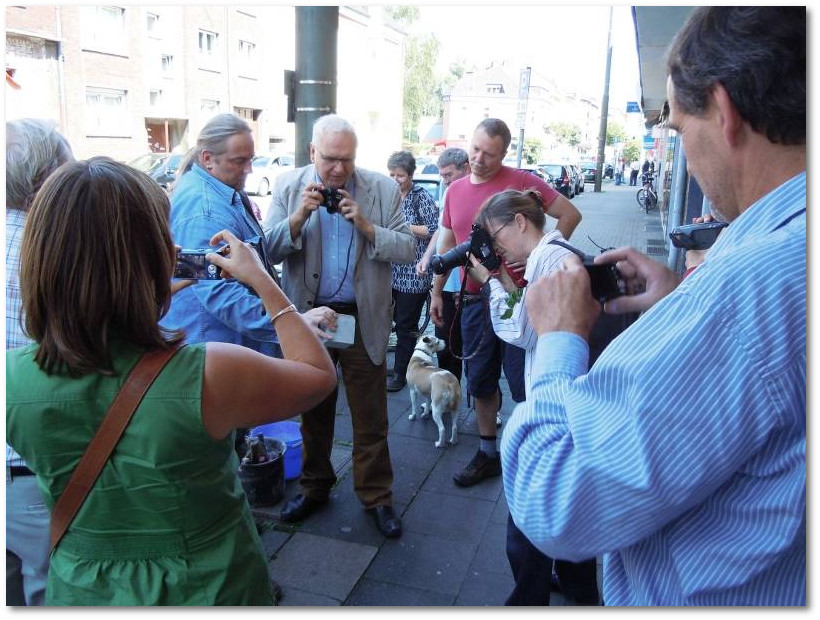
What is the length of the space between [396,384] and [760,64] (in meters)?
5.01

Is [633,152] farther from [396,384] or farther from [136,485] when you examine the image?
[136,485]

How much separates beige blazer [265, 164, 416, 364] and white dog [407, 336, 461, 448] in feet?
4.24

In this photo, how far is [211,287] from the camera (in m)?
2.74

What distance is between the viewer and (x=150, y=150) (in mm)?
28141

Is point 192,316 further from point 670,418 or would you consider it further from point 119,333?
point 670,418

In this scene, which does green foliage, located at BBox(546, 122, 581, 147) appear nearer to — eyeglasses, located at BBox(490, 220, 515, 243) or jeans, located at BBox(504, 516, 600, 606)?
eyeglasses, located at BBox(490, 220, 515, 243)

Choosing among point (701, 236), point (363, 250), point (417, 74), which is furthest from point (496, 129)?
point (417, 74)

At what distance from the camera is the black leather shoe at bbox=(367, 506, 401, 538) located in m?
3.41

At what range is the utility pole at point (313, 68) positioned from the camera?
4285mm

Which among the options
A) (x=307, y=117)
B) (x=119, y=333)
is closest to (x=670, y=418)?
(x=119, y=333)

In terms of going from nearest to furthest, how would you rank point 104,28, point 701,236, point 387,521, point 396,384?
point 701,236 → point 387,521 → point 396,384 → point 104,28

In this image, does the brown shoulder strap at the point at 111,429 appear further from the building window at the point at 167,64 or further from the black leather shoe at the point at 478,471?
the building window at the point at 167,64

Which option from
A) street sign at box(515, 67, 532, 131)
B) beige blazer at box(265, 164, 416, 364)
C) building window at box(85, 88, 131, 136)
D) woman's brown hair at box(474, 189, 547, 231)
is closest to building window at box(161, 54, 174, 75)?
building window at box(85, 88, 131, 136)

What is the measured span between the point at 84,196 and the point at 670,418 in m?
1.19
